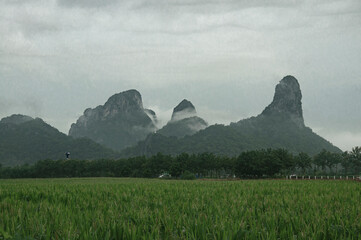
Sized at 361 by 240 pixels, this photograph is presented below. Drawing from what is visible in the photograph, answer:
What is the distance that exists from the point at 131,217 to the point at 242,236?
3053 millimetres

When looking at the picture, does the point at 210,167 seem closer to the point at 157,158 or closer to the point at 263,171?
the point at 157,158

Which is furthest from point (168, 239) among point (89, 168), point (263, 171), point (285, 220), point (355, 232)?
point (89, 168)

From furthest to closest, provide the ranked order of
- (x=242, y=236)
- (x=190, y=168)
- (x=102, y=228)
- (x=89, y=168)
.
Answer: (x=89, y=168) → (x=190, y=168) → (x=102, y=228) → (x=242, y=236)

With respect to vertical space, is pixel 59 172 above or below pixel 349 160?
below

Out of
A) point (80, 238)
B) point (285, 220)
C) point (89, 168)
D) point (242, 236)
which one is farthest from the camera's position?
point (89, 168)

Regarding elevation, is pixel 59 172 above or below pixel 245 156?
below

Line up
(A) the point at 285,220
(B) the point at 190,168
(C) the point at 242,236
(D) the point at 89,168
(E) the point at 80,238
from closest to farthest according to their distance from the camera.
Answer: (E) the point at 80,238 < (C) the point at 242,236 < (A) the point at 285,220 < (B) the point at 190,168 < (D) the point at 89,168

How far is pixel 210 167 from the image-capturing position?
11031 centimetres

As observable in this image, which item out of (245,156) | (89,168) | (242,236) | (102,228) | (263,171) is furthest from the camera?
(89,168)

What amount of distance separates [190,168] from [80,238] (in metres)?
105

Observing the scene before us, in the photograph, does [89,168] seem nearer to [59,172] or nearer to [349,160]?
[59,172]

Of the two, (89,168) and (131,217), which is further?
(89,168)

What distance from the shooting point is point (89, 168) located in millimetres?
121375

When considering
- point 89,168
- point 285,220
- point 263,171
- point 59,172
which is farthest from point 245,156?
point 285,220
